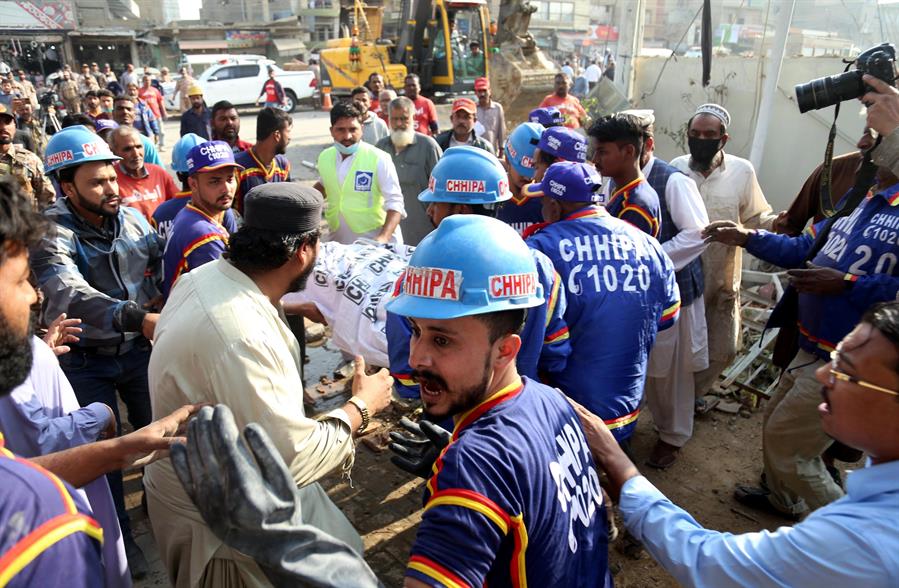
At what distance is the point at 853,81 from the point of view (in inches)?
125

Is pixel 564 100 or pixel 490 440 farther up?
pixel 564 100

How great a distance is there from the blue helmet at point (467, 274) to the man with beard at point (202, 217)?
1.87 metres

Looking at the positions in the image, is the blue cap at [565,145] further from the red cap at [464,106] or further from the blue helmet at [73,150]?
the red cap at [464,106]

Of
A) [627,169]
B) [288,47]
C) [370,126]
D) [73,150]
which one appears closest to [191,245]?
[73,150]

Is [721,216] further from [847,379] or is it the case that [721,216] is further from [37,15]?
[37,15]

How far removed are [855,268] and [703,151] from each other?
1.71 meters

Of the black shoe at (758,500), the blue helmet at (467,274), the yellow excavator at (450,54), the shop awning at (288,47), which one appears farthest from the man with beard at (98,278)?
the shop awning at (288,47)

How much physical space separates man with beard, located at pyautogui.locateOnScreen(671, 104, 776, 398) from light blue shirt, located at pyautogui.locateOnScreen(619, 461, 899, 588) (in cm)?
308

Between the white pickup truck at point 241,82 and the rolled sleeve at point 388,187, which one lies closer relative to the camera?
the rolled sleeve at point 388,187

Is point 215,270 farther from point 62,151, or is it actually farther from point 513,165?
point 513,165

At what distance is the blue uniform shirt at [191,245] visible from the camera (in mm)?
3174

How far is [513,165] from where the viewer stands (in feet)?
14.9

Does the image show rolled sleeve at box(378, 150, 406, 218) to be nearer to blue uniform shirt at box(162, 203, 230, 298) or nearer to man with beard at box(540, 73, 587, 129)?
blue uniform shirt at box(162, 203, 230, 298)

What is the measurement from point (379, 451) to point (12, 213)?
10.6 ft
